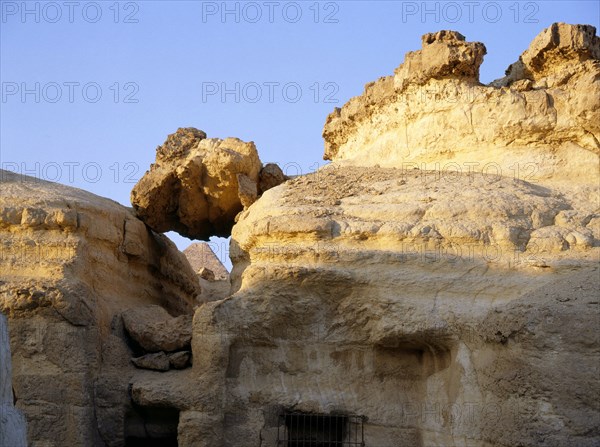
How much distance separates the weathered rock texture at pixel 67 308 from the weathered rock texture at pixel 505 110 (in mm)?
4142

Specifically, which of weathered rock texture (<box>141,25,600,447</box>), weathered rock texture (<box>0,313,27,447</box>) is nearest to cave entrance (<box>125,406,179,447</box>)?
weathered rock texture (<box>141,25,600,447</box>)

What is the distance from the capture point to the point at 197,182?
13.0m

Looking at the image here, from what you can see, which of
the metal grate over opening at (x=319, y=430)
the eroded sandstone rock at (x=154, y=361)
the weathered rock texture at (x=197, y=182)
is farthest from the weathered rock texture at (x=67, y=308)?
the metal grate over opening at (x=319, y=430)

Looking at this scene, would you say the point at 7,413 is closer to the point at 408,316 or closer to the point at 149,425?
the point at 149,425

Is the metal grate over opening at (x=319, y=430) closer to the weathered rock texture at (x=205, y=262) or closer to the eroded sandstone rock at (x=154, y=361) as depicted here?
the eroded sandstone rock at (x=154, y=361)

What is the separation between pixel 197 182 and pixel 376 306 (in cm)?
423

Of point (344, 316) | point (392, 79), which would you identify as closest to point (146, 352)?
point (344, 316)

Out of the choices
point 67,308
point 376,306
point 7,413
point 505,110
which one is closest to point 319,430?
point 376,306

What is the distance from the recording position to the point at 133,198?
43.5ft

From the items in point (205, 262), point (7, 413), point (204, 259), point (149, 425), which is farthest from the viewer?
point (204, 259)

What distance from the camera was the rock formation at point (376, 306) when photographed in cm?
890

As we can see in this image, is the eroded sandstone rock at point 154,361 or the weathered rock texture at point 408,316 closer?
the weathered rock texture at point 408,316

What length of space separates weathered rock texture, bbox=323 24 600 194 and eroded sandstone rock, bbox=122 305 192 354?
3.83m

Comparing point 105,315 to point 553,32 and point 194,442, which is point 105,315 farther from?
point 553,32
